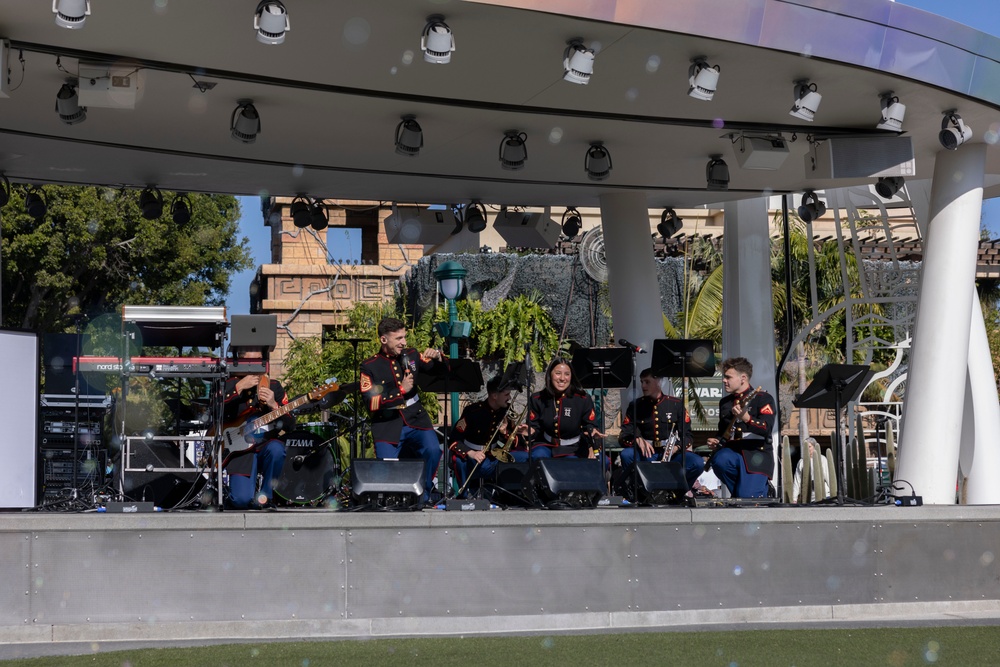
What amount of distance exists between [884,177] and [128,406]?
7386 millimetres

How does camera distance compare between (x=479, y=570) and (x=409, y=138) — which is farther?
(x=409, y=138)

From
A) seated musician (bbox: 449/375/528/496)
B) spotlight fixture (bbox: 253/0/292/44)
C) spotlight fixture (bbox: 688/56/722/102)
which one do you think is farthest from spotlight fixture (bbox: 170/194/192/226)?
spotlight fixture (bbox: 688/56/722/102)

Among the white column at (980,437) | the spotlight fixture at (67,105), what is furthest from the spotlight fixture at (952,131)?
the spotlight fixture at (67,105)

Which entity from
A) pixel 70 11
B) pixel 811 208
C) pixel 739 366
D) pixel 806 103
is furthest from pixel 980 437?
pixel 70 11

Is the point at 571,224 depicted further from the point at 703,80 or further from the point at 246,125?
the point at 703,80

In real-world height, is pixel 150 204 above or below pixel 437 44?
below

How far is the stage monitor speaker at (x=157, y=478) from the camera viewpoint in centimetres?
1003

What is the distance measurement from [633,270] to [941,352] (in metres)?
4.20

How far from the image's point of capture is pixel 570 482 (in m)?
9.12

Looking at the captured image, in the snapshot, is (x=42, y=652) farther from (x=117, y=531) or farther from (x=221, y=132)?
(x=221, y=132)

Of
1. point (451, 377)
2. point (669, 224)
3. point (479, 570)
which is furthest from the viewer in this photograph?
point (669, 224)

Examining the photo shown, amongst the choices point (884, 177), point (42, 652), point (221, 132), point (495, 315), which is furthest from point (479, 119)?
point (495, 315)

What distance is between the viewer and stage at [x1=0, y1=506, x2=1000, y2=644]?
7789 mm

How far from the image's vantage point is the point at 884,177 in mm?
10430
